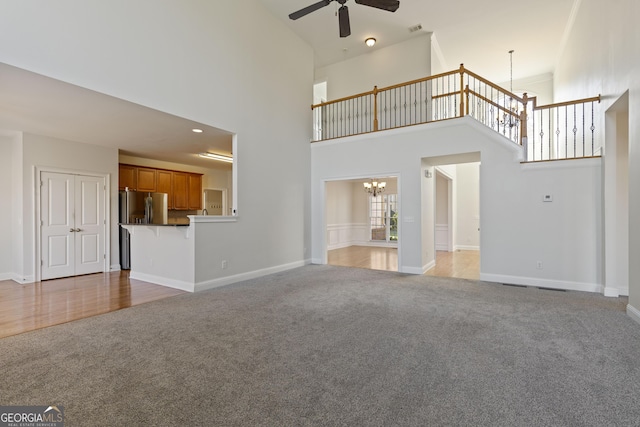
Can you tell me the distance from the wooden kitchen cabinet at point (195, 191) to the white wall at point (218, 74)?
139 inches

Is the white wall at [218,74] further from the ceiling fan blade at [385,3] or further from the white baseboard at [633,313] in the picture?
the white baseboard at [633,313]

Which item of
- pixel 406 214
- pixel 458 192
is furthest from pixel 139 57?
pixel 458 192

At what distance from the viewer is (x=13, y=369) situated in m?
2.31

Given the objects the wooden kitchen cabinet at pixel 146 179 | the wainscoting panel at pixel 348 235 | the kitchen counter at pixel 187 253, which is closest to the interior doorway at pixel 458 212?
the wainscoting panel at pixel 348 235

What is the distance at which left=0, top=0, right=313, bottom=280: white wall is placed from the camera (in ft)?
10.6

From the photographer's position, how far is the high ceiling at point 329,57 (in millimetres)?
3859

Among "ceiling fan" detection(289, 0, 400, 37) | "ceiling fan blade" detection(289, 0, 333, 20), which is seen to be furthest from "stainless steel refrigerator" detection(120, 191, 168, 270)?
"ceiling fan" detection(289, 0, 400, 37)

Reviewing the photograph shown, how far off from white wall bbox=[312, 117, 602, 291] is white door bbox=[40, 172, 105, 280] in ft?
18.6

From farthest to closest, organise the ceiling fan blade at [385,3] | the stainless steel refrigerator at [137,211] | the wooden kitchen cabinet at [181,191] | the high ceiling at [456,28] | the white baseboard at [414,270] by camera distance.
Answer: the wooden kitchen cabinet at [181,191] → the stainless steel refrigerator at [137,211] → the high ceiling at [456,28] → the white baseboard at [414,270] → the ceiling fan blade at [385,3]

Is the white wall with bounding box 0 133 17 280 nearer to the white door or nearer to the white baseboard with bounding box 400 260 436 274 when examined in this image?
the white door

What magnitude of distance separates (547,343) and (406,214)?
11.7ft

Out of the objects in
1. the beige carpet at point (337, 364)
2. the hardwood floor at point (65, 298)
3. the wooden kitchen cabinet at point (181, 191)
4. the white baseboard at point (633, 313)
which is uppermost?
the wooden kitchen cabinet at point (181, 191)

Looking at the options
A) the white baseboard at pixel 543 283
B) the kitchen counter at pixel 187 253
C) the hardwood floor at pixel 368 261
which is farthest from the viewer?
the hardwood floor at pixel 368 261

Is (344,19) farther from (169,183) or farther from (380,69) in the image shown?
(169,183)
